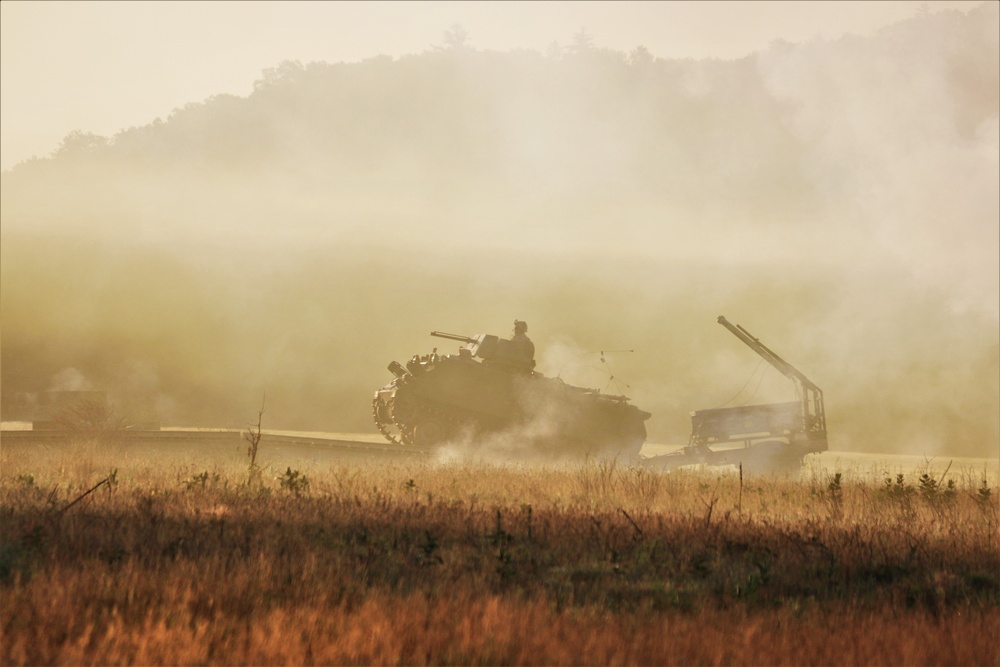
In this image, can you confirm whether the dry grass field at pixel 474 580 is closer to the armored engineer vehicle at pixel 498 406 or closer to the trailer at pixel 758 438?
the trailer at pixel 758 438

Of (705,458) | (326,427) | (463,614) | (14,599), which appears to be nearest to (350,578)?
(463,614)

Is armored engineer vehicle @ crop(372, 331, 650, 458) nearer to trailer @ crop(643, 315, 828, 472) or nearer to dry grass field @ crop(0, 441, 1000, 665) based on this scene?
trailer @ crop(643, 315, 828, 472)

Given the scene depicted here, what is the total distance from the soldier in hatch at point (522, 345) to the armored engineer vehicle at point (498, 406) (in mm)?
325

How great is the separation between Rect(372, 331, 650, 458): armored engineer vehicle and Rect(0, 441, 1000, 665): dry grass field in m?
15.0

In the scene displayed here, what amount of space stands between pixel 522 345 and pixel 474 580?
843 inches

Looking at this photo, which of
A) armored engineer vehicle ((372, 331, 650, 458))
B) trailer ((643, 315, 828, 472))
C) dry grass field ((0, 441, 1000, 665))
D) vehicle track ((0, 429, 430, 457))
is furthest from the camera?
armored engineer vehicle ((372, 331, 650, 458))

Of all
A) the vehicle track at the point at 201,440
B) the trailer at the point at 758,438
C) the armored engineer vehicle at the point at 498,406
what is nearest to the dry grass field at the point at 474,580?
the vehicle track at the point at 201,440

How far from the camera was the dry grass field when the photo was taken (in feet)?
16.9

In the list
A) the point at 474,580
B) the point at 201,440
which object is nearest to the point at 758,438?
the point at 201,440

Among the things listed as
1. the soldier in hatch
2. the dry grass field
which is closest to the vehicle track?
the soldier in hatch

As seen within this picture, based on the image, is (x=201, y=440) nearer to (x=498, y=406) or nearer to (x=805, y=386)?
(x=498, y=406)

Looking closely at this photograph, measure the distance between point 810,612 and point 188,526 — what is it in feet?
16.8

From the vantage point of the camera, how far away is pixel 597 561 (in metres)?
7.82

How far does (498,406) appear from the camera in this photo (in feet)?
89.8
